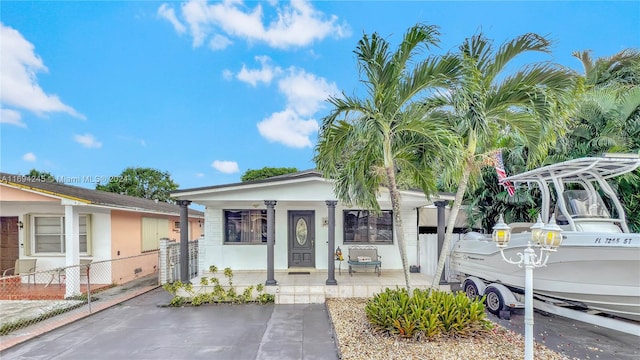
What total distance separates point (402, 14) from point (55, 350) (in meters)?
12.1

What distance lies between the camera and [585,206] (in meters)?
5.95

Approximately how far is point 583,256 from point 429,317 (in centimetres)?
307

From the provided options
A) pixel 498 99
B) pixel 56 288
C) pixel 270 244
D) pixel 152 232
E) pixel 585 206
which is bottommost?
pixel 56 288

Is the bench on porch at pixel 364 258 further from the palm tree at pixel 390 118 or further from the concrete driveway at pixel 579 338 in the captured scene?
the palm tree at pixel 390 118

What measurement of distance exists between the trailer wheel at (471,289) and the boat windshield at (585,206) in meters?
2.61

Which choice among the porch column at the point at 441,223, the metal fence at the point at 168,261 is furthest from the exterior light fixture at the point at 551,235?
the metal fence at the point at 168,261

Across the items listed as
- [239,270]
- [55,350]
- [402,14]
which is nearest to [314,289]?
[239,270]

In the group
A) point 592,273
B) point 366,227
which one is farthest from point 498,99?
point 366,227

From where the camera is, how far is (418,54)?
516 centimetres

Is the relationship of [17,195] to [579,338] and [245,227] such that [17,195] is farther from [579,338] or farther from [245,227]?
[579,338]

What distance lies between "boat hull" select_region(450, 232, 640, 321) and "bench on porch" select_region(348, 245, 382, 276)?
136 inches

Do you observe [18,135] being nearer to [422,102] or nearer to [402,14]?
[402,14]

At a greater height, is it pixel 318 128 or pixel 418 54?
pixel 418 54

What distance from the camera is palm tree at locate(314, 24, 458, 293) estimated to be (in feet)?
16.6
